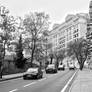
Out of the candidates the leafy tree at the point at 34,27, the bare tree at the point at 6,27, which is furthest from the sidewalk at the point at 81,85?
the leafy tree at the point at 34,27

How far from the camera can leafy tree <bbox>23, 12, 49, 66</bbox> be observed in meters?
47.0

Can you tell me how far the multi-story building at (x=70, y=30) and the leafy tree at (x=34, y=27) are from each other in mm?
78941

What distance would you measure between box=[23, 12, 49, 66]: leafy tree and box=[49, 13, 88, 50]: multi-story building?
7894 centimetres

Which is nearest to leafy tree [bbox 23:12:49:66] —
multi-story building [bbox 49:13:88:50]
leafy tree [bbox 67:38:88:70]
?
leafy tree [bbox 67:38:88:70]

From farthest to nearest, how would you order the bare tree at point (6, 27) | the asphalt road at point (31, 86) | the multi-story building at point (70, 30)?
1. the multi-story building at point (70, 30)
2. the bare tree at point (6, 27)
3. the asphalt road at point (31, 86)

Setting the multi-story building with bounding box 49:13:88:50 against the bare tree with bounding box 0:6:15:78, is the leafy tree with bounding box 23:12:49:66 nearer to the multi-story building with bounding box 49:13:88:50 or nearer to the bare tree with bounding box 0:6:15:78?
the bare tree with bounding box 0:6:15:78

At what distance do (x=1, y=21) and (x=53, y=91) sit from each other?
41.5 feet

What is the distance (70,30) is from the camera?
153250 mm

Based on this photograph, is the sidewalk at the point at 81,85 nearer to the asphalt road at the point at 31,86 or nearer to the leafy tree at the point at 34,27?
the asphalt road at the point at 31,86

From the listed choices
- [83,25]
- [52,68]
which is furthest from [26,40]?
[83,25]

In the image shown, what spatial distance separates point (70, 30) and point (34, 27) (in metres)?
108

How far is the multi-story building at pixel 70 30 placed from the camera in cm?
13575

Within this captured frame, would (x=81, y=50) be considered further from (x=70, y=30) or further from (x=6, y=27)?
(x=70, y=30)

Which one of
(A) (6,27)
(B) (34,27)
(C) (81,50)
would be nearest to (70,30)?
(C) (81,50)
